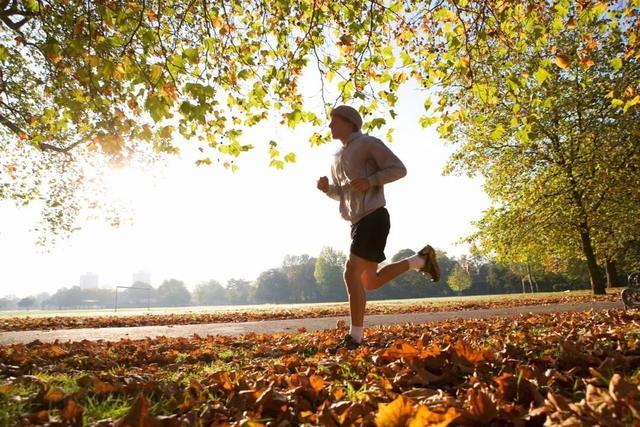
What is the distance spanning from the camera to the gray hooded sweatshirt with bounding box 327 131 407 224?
405 centimetres

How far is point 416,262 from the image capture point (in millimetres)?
4770

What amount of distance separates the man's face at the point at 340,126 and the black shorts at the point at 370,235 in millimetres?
927

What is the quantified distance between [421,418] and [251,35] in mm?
6141

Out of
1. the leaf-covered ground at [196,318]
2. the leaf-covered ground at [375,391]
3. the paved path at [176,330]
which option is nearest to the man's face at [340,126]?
the leaf-covered ground at [375,391]

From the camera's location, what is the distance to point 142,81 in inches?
175

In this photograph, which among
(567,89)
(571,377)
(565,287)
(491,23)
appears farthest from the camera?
(565,287)

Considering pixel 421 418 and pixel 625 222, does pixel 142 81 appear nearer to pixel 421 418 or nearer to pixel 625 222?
pixel 421 418

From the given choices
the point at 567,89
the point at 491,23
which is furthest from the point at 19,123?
the point at 567,89

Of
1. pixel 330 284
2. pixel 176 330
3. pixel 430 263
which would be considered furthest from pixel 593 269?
pixel 330 284

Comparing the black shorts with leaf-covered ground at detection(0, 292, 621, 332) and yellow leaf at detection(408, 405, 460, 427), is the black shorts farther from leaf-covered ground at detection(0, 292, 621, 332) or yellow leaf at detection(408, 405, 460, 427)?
leaf-covered ground at detection(0, 292, 621, 332)

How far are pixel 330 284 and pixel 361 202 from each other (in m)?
110

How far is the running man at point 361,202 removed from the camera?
159 inches

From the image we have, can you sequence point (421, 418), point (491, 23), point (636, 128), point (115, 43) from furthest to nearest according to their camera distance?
point (636, 128), point (491, 23), point (115, 43), point (421, 418)

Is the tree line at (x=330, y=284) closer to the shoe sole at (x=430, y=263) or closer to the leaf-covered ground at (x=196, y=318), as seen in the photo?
the leaf-covered ground at (x=196, y=318)
